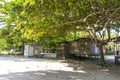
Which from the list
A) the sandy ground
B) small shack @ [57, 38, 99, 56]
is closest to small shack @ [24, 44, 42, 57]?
small shack @ [57, 38, 99, 56]

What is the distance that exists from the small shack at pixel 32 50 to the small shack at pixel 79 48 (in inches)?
105

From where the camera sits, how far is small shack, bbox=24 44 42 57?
25.0 metres

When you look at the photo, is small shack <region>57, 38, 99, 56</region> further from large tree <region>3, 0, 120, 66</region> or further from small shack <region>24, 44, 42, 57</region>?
large tree <region>3, 0, 120, 66</region>

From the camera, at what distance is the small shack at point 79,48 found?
22678 millimetres

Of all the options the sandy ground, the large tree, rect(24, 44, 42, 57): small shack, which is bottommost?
the sandy ground

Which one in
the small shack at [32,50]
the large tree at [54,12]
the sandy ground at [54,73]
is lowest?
the sandy ground at [54,73]

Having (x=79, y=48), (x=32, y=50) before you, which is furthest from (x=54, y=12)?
(x=32, y=50)

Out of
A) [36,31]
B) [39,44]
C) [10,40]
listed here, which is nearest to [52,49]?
[39,44]

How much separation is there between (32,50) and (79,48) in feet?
19.5

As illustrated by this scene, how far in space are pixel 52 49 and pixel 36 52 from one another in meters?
5.05

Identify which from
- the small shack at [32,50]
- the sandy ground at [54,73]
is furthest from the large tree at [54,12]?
the small shack at [32,50]

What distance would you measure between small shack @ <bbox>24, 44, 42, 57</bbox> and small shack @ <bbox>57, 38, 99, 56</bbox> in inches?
105

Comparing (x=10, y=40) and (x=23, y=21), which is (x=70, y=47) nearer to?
(x=10, y=40)

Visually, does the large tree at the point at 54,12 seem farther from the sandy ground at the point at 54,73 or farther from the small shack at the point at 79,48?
the small shack at the point at 79,48
